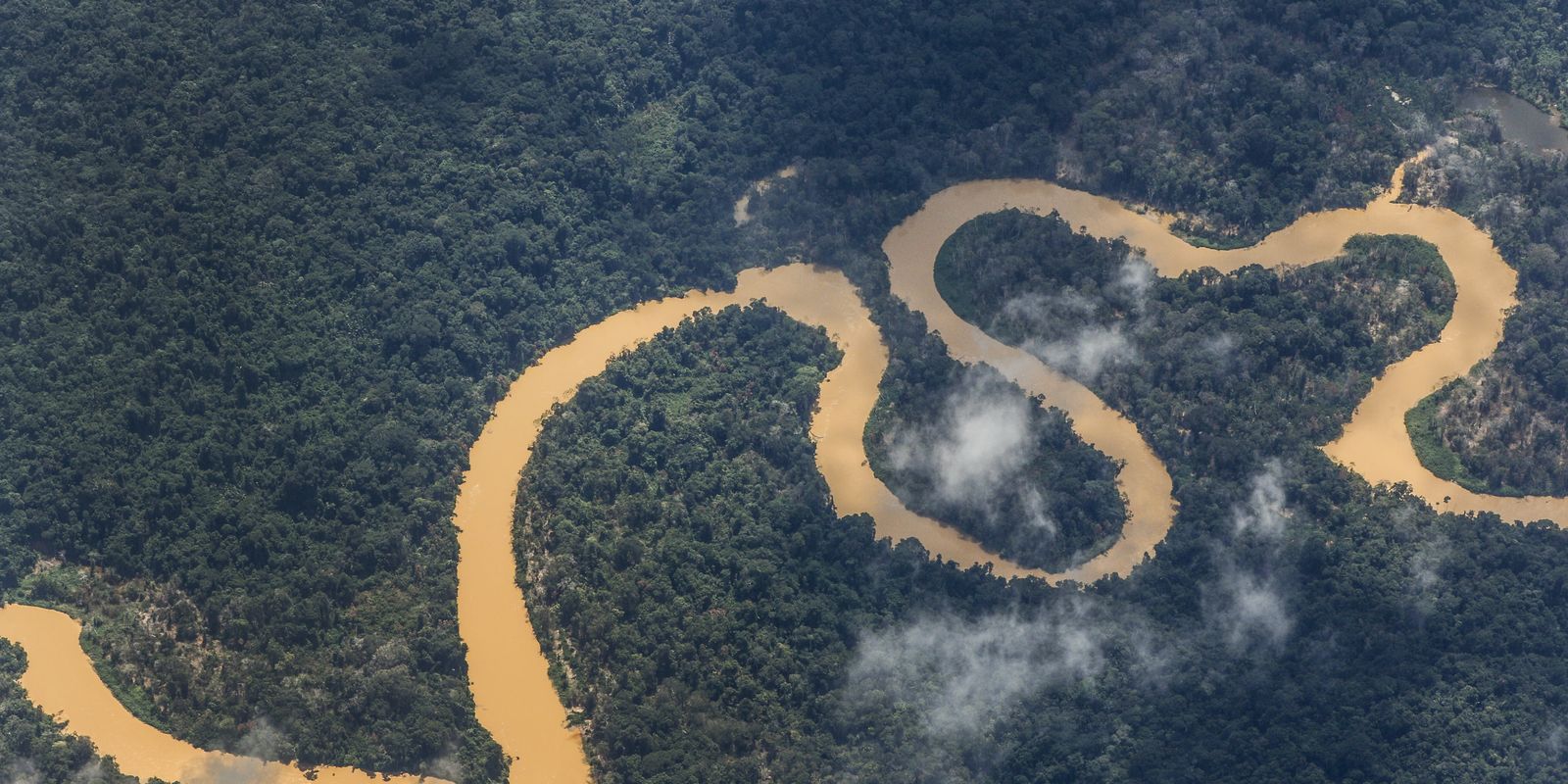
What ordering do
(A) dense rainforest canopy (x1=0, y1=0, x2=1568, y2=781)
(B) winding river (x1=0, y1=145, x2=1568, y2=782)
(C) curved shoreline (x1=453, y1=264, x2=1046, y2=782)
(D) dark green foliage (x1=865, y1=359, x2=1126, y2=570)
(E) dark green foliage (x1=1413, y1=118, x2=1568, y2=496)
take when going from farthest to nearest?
(E) dark green foliage (x1=1413, y1=118, x2=1568, y2=496)
(D) dark green foliage (x1=865, y1=359, x2=1126, y2=570)
(C) curved shoreline (x1=453, y1=264, x2=1046, y2=782)
(B) winding river (x1=0, y1=145, x2=1568, y2=782)
(A) dense rainforest canopy (x1=0, y1=0, x2=1568, y2=781)

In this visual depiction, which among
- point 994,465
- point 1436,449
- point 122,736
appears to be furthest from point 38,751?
point 1436,449

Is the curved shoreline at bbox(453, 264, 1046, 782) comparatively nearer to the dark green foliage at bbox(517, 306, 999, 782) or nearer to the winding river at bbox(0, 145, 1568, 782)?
the winding river at bbox(0, 145, 1568, 782)

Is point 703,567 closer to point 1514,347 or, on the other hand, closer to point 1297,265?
point 1297,265

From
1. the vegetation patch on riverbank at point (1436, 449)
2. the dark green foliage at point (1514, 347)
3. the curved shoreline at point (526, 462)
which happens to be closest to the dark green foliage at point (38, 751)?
the curved shoreline at point (526, 462)

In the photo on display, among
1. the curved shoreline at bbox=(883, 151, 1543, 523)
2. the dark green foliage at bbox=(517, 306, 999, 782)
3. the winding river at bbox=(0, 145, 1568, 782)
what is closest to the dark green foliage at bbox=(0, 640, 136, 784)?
the winding river at bbox=(0, 145, 1568, 782)

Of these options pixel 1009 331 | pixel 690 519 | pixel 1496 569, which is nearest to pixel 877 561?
pixel 690 519

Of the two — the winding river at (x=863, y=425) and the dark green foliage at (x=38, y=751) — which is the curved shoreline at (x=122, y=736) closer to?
the winding river at (x=863, y=425)
